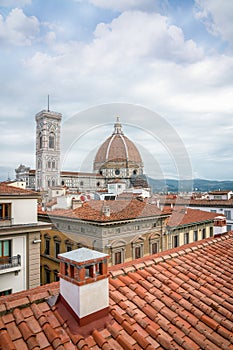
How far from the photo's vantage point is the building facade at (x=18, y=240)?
38.9 ft

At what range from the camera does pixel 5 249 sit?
12008 mm

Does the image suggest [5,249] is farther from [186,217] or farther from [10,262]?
[186,217]

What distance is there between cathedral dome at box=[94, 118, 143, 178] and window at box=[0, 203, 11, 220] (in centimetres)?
7882

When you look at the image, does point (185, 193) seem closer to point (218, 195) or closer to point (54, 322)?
point (218, 195)

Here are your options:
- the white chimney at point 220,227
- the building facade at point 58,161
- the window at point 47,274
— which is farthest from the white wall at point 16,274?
the building facade at point 58,161

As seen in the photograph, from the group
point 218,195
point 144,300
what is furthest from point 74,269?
point 218,195

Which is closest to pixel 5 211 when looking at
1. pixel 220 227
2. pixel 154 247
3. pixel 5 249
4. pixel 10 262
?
pixel 5 249

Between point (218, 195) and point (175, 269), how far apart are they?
34308mm

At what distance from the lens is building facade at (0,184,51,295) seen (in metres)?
11.9

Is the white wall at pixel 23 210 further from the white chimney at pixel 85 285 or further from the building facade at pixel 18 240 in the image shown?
the white chimney at pixel 85 285

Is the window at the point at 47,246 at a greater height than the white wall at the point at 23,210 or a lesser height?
lesser

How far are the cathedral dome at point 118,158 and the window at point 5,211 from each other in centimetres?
7882

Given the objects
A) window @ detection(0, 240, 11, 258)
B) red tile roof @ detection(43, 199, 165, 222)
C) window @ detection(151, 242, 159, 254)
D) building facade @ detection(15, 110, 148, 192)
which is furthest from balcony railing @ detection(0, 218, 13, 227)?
building facade @ detection(15, 110, 148, 192)

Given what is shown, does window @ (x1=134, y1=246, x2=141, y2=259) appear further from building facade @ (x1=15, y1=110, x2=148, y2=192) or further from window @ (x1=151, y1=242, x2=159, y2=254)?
building facade @ (x1=15, y1=110, x2=148, y2=192)
